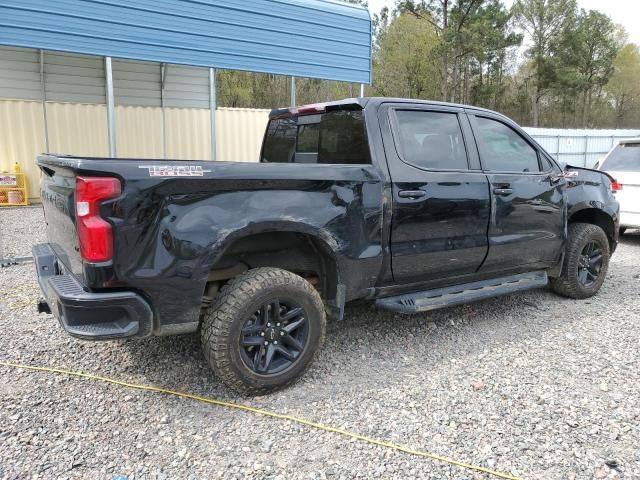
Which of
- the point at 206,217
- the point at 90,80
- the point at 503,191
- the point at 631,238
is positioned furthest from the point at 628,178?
the point at 90,80

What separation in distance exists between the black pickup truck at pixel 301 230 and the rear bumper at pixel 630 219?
352 centimetres

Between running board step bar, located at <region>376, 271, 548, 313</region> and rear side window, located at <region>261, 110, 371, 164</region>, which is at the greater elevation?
rear side window, located at <region>261, 110, 371, 164</region>

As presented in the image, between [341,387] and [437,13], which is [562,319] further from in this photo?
[437,13]

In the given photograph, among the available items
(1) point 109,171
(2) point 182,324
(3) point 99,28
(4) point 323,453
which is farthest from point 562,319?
(3) point 99,28

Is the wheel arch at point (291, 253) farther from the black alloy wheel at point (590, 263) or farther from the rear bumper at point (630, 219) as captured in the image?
the rear bumper at point (630, 219)

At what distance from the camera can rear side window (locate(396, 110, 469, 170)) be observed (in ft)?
12.7

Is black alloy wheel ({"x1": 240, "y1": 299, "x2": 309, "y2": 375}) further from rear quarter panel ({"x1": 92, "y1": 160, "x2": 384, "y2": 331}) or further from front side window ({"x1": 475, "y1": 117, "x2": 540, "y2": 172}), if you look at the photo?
front side window ({"x1": 475, "y1": 117, "x2": 540, "y2": 172})

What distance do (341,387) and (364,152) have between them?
63.0 inches

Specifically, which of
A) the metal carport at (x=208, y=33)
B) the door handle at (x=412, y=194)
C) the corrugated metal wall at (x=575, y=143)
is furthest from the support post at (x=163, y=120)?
the corrugated metal wall at (x=575, y=143)

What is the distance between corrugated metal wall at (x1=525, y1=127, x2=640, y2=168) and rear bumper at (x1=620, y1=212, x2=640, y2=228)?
12.1 meters

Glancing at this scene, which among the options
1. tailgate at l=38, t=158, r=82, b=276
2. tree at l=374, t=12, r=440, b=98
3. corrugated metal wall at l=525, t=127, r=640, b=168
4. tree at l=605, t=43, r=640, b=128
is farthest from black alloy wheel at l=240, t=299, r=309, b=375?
tree at l=605, t=43, r=640, b=128

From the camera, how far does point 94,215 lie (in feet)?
8.87

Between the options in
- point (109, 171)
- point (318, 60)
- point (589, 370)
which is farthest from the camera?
point (318, 60)

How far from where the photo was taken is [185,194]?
2.86 meters
